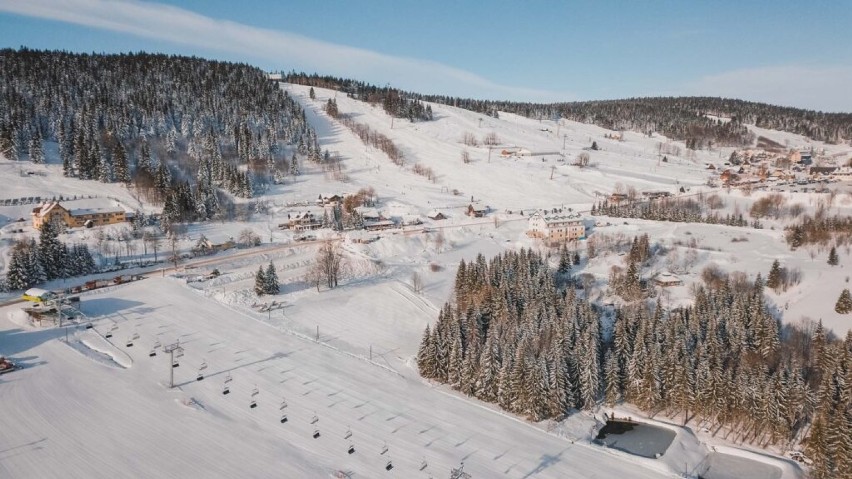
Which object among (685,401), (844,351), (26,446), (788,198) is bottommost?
(26,446)

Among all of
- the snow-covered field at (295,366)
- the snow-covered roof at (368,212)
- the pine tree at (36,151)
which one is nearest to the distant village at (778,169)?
the snow-covered field at (295,366)

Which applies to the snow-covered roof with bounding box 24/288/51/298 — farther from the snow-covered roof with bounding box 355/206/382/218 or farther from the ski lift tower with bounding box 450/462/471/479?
the snow-covered roof with bounding box 355/206/382/218

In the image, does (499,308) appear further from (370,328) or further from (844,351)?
(844,351)

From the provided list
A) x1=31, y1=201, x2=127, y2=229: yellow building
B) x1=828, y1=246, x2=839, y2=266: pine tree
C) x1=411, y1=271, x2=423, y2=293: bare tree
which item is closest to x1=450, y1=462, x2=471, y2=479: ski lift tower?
x1=411, y1=271, x2=423, y2=293: bare tree

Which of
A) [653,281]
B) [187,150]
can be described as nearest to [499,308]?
[653,281]

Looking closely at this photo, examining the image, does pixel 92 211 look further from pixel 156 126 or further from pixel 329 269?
pixel 156 126

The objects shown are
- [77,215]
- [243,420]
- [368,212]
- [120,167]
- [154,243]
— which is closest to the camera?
[243,420]

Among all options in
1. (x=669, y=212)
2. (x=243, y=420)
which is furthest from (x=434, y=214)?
(x=243, y=420)

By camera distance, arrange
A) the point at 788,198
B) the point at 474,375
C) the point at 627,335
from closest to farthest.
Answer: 1. the point at 474,375
2. the point at 627,335
3. the point at 788,198
